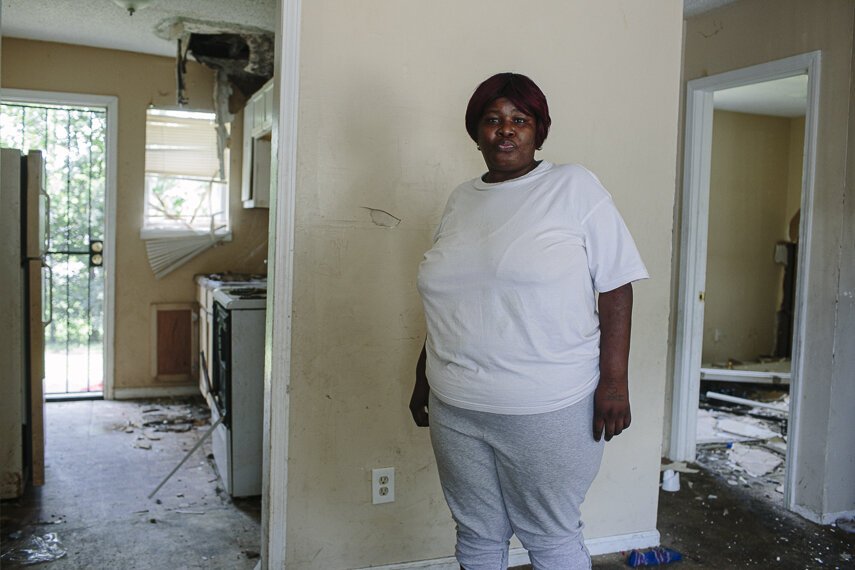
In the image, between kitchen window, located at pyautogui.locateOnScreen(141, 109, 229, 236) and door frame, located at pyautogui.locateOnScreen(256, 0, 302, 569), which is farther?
kitchen window, located at pyautogui.locateOnScreen(141, 109, 229, 236)

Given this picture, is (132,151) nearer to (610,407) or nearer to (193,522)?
(193,522)

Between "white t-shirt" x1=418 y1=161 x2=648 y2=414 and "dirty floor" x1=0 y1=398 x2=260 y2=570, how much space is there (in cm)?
146

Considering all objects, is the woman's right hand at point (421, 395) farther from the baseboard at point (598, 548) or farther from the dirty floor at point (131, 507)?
the dirty floor at point (131, 507)

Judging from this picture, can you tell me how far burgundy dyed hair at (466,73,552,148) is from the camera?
1.57 metres

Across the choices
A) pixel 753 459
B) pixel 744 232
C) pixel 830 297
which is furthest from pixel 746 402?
pixel 744 232

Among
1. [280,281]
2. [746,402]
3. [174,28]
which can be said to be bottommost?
[746,402]

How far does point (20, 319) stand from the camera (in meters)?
2.90

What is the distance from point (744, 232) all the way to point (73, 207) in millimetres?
5578

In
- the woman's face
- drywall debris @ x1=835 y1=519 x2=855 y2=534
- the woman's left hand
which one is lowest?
drywall debris @ x1=835 y1=519 x2=855 y2=534

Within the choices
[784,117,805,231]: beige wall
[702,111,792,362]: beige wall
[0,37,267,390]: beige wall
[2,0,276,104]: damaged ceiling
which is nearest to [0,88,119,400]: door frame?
[0,37,267,390]: beige wall

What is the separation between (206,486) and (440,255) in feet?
7.15

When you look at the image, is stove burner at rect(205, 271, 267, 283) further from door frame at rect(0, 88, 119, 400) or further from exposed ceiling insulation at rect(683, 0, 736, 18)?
exposed ceiling insulation at rect(683, 0, 736, 18)

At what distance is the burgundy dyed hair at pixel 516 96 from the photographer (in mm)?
1568

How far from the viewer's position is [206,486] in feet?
10.6
